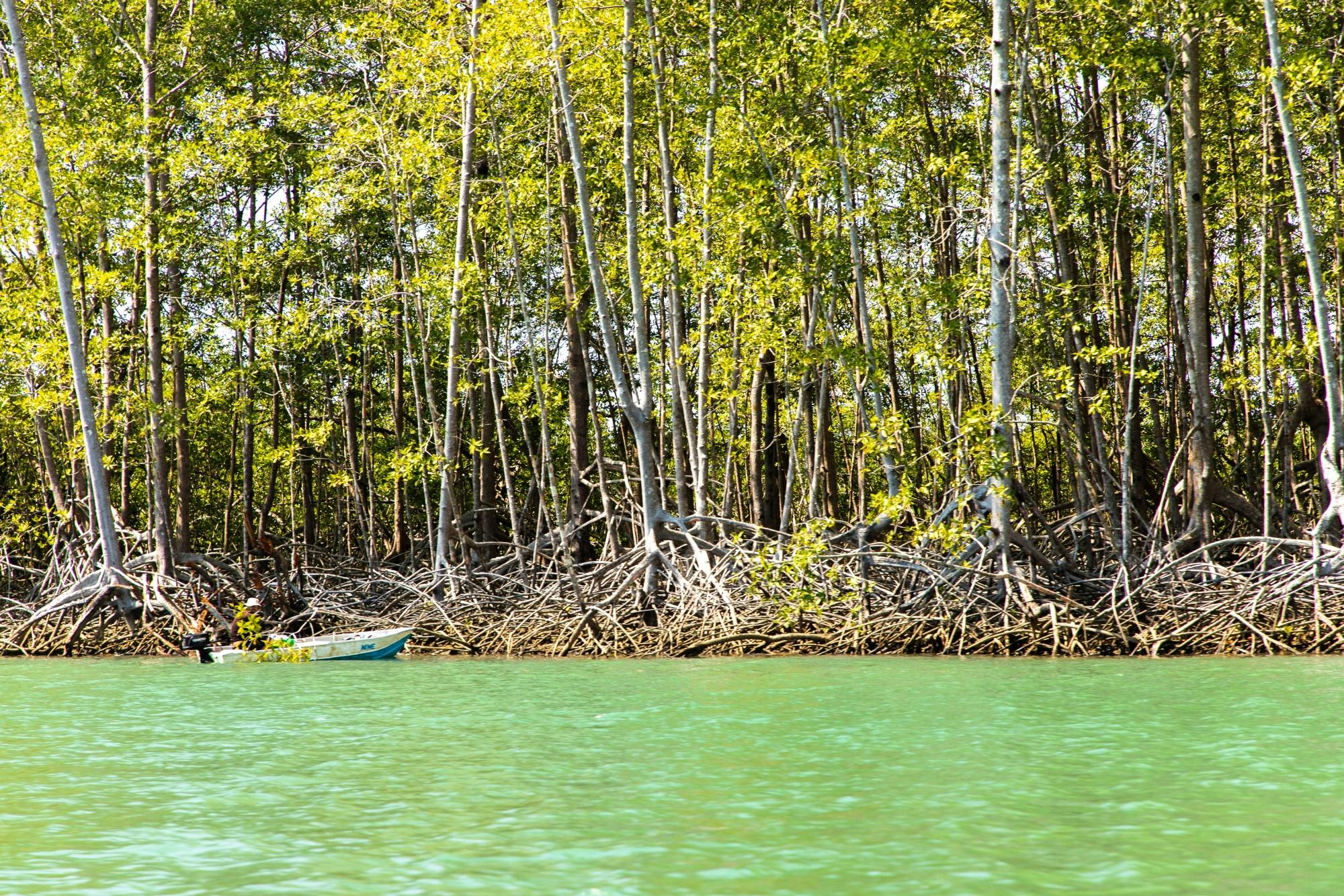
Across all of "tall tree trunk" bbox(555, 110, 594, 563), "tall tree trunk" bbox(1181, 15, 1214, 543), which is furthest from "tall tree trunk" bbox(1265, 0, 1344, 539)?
"tall tree trunk" bbox(555, 110, 594, 563)

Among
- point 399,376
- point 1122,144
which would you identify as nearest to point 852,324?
point 1122,144

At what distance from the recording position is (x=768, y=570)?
10.4 m

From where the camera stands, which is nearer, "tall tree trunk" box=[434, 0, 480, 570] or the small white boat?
the small white boat

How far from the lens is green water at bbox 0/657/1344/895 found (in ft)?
11.7

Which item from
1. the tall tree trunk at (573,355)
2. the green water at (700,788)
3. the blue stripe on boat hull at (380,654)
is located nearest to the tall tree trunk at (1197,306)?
the green water at (700,788)

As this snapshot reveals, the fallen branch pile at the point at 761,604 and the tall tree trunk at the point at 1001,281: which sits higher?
the tall tree trunk at the point at 1001,281

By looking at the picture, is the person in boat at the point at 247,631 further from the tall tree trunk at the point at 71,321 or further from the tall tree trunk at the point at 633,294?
the tall tree trunk at the point at 633,294

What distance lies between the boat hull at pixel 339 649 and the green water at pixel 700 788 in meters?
2.82

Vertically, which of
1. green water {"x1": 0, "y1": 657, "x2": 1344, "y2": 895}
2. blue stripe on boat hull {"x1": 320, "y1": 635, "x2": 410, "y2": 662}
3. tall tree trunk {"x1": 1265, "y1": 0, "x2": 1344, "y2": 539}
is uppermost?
tall tree trunk {"x1": 1265, "y1": 0, "x2": 1344, "y2": 539}

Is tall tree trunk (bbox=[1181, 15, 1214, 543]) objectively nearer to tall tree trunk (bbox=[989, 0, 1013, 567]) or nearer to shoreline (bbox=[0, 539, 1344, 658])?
shoreline (bbox=[0, 539, 1344, 658])

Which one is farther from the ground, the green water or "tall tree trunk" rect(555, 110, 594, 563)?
"tall tree trunk" rect(555, 110, 594, 563)

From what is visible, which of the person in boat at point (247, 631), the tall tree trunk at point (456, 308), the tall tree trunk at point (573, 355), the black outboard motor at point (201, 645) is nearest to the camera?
the black outboard motor at point (201, 645)

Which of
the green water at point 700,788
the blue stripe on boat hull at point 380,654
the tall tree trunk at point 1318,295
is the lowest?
the blue stripe on boat hull at point 380,654

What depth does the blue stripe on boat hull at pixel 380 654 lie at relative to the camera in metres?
11.5
